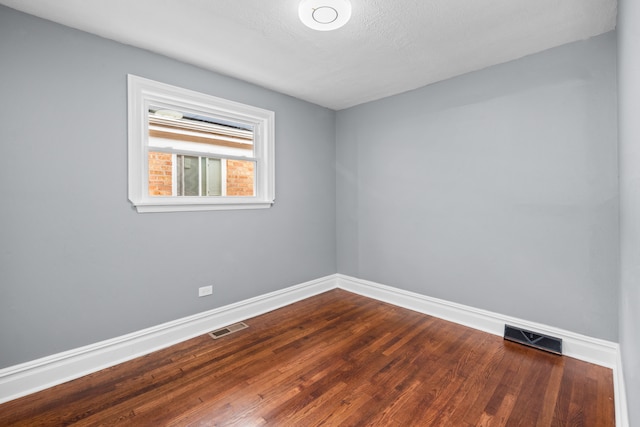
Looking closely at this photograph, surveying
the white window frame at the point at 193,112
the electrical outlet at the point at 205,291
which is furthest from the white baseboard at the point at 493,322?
the electrical outlet at the point at 205,291

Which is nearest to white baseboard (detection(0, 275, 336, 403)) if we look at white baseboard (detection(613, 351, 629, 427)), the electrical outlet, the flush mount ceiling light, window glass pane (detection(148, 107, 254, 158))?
the electrical outlet

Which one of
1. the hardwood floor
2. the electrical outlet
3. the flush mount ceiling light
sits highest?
the flush mount ceiling light

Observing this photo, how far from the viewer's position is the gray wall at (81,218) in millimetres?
1868

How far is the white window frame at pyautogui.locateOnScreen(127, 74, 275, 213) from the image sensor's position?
7.60ft

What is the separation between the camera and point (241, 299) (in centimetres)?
304

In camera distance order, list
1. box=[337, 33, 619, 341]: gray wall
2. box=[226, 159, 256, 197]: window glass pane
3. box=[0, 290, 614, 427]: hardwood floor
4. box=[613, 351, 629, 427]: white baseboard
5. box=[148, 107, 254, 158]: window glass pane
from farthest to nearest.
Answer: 1. box=[226, 159, 256, 197]: window glass pane
2. box=[148, 107, 254, 158]: window glass pane
3. box=[337, 33, 619, 341]: gray wall
4. box=[0, 290, 614, 427]: hardwood floor
5. box=[613, 351, 629, 427]: white baseboard

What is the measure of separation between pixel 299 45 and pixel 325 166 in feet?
5.81

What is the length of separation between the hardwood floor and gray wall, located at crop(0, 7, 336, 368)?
427 mm

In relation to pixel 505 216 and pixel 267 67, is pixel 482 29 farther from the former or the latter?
pixel 267 67

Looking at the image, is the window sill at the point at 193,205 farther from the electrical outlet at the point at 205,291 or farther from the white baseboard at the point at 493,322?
the white baseboard at the point at 493,322

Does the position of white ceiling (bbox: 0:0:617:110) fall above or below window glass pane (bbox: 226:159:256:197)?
above

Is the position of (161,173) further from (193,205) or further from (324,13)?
(324,13)

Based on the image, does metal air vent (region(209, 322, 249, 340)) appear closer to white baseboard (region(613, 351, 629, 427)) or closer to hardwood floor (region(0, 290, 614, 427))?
hardwood floor (region(0, 290, 614, 427))

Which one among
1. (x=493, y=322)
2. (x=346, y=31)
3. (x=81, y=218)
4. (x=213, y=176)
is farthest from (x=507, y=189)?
(x=81, y=218)
